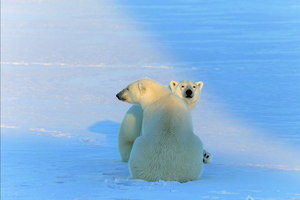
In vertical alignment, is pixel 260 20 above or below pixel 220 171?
above

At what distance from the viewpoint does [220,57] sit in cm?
1104

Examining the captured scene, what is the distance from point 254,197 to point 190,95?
1.62 m

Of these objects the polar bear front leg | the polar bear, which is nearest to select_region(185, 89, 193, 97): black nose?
the polar bear front leg

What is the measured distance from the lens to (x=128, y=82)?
9344 millimetres

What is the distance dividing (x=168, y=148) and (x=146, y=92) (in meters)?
0.55

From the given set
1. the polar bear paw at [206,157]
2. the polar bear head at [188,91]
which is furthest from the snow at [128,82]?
the polar bear head at [188,91]

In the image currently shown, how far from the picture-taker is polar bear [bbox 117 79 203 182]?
190 inches

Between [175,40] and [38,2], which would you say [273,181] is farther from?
[38,2]

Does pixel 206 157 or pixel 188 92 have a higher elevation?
pixel 188 92

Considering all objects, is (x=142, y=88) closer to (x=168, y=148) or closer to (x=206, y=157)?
(x=168, y=148)

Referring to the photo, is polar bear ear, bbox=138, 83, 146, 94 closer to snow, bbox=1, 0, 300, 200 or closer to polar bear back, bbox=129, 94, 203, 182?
polar bear back, bbox=129, 94, 203, 182

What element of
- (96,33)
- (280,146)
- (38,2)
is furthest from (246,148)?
(38,2)

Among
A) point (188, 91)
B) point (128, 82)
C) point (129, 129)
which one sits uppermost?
point (128, 82)

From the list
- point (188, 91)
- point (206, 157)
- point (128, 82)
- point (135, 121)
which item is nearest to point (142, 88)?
point (135, 121)
